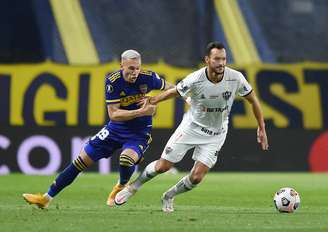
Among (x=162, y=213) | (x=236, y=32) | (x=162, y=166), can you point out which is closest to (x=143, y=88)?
(x=162, y=166)

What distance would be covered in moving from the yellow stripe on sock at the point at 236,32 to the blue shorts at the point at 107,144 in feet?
33.1

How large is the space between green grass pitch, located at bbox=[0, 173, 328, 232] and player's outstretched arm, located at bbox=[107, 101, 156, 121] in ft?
3.36

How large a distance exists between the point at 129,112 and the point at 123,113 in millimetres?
100

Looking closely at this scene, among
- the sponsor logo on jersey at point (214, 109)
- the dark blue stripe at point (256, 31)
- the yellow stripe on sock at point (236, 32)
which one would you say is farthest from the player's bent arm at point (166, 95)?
the dark blue stripe at point (256, 31)

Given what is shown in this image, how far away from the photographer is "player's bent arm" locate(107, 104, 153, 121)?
10936 millimetres

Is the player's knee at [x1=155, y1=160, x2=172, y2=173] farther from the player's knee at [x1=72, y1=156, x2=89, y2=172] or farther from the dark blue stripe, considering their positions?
the dark blue stripe

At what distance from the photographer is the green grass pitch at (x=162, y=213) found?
914cm

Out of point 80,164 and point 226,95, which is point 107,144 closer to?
point 80,164

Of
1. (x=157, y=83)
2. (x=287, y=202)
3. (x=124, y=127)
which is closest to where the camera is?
(x=287, y=202)

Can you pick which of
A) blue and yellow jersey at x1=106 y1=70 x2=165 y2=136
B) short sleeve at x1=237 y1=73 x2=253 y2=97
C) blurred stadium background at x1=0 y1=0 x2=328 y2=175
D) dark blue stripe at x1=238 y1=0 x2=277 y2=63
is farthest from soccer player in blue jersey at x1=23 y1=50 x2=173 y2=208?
dark blue stripe at x1=238 y1=0 x2=277 y2=63

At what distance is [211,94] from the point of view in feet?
35.3

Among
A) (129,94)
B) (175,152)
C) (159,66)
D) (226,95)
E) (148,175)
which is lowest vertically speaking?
(159,66)

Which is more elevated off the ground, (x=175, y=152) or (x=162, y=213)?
(x=175, y=152)

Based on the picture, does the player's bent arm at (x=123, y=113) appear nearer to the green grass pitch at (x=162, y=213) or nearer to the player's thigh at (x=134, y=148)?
the player's thigh at (x=134, y=148)
